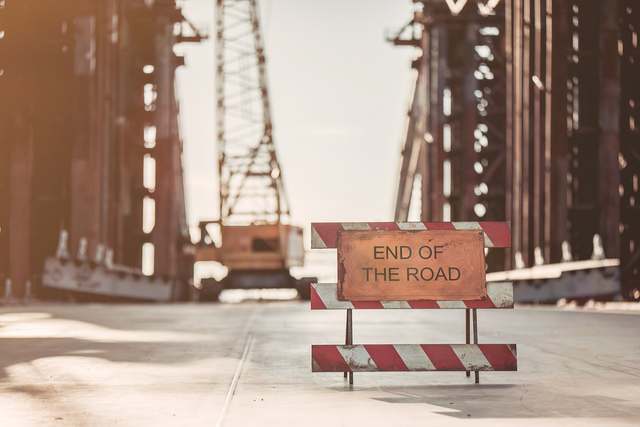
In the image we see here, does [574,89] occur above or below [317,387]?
above

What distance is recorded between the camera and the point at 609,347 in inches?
364

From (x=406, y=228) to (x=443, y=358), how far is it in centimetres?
114

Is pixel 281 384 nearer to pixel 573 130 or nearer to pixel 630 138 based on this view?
pixel 573 130

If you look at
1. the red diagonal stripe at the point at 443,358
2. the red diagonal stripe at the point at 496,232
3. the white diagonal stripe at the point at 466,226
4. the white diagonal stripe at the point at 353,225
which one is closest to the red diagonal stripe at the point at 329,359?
the red diagonal stripe at the point at 443,358

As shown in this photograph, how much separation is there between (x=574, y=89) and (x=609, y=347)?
767 inches

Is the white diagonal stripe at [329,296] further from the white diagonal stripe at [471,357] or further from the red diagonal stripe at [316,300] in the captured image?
the white diagonal stripe at [471,357]

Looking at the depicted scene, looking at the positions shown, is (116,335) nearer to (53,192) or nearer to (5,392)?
(5,392)

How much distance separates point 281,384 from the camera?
6484mm

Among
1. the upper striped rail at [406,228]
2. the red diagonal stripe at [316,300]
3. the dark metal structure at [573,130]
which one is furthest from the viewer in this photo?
the dark metal structure at [573,130]

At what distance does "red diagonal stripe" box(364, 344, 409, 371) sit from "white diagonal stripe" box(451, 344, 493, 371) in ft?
1.58

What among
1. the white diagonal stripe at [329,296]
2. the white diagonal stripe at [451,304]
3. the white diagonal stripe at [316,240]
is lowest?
the white diagonal stripe at [451,304]

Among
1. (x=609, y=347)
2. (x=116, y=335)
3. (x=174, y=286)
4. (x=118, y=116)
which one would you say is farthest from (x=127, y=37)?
(x=609, y=347)

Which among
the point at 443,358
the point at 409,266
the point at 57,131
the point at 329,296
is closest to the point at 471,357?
the point at 443,358

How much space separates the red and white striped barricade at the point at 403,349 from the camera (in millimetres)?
6309
